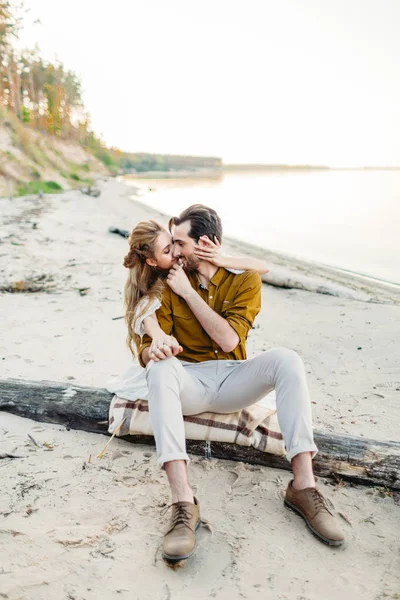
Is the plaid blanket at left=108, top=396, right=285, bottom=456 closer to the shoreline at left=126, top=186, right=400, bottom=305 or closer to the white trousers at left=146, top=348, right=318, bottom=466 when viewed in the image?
the white trousers at left=146, top=348, right=318, bottom=466

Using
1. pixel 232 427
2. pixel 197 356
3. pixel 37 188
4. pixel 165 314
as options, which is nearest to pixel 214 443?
pixel 232 427

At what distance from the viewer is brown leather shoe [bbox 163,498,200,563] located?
241 cm

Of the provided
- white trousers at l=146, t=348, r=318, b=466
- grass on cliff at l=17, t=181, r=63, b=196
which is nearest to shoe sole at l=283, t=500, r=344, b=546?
white trousers at l=146, t=348, r=318, b=466

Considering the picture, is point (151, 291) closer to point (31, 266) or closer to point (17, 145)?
point (31, 266)

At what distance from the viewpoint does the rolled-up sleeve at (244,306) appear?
10.6 ft

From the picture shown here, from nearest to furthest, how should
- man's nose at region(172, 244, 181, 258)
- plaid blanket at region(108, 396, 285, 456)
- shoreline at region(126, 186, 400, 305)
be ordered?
plaid blanket at region(108, 396, 285, 456), man's nose at region(172, 244, 181, 258), shoreline at region(126, 186, 400, 305)

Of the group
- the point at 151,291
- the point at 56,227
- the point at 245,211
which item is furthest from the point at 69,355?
the point at 245,211

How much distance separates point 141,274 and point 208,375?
846 mm

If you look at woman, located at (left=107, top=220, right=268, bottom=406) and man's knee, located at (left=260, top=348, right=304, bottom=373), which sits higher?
woman, located at (left=107, top=220, right=268, bottom=406)

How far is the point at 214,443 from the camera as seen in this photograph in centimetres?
327

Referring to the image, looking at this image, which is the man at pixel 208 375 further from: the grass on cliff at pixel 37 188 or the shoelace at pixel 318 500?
the grass on cliff at pixel 37 188

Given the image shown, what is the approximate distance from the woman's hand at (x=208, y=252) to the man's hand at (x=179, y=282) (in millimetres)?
168

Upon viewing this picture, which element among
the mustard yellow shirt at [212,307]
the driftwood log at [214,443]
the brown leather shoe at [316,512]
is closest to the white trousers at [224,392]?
the mustard yellow shirt at [212,307]

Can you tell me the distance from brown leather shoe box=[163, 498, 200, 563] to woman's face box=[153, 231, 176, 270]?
154 centimetres
